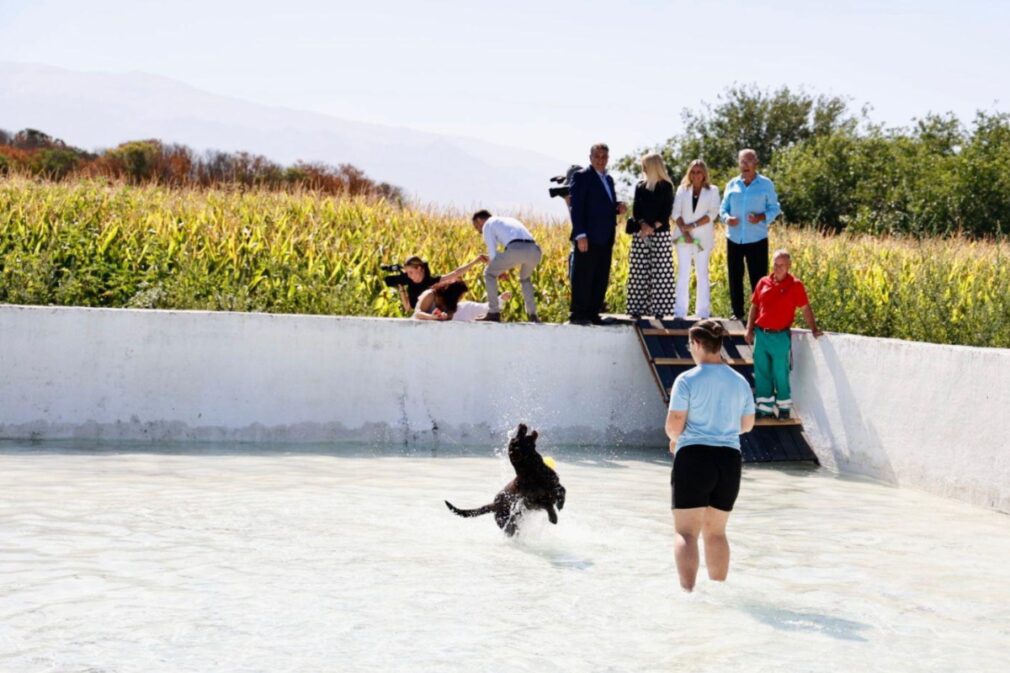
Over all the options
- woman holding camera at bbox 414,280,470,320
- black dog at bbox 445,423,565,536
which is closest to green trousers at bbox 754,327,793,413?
woman holding camera at bbox 414,280,470,320

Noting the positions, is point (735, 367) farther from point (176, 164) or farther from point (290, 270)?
point (176, 164)

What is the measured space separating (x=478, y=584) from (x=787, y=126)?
168 feet

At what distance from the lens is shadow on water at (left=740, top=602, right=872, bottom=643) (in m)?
7.36

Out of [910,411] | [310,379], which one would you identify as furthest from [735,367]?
[310,379]

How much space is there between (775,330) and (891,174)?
93.9 ft

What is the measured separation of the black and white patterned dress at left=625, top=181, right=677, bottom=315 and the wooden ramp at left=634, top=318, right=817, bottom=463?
461 mm

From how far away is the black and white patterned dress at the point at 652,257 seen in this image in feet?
50.8

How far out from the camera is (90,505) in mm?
10523

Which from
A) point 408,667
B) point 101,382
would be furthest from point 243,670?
point 101,382

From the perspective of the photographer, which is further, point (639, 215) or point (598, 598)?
point (639, 215)

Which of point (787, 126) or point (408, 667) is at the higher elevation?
point (787, 126)

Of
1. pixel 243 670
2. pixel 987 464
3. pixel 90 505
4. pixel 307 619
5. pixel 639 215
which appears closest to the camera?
pixel 243 670

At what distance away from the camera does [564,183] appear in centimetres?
1557

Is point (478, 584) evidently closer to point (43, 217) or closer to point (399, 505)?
point (399, 505)
